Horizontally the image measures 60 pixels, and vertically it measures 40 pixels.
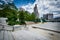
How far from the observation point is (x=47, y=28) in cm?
169

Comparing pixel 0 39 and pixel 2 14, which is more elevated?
pixel 2 14

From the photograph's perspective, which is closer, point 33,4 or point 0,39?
point 0,39

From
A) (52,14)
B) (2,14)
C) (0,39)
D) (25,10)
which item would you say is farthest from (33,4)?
(0,39)

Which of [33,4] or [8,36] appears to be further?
[33,4]

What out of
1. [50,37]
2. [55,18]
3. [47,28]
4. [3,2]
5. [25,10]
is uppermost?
[3,2]

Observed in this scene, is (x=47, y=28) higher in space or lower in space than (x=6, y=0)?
lower

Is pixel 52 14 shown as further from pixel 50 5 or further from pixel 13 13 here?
pixel 13 13

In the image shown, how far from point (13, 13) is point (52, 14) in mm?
492

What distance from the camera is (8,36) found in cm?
159

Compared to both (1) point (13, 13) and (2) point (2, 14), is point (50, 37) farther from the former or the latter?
(2) point (2, 14)

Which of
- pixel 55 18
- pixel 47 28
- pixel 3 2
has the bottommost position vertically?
pixel 47 28

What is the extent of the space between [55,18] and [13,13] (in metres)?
0.53

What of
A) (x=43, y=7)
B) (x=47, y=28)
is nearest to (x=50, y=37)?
(x=47, y=28)

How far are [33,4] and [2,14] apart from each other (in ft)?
1.32
